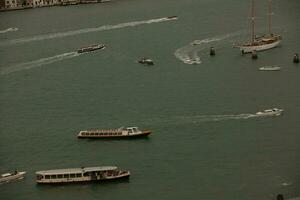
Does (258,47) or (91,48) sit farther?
(91,48)

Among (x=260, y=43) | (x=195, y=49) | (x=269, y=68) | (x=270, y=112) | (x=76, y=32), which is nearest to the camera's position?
(x=270, y=112)

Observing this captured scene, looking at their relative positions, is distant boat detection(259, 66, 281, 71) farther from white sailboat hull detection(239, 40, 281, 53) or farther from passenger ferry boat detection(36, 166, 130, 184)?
passenger ferry boat detection(36, 166, 130, 184)

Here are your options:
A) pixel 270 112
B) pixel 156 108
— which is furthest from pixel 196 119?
pixel 270 112

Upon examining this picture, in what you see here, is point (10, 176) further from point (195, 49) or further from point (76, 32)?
point (76, 32)

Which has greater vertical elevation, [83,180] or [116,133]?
[116,133]

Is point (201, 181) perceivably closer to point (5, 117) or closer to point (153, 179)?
point (153, 179)
